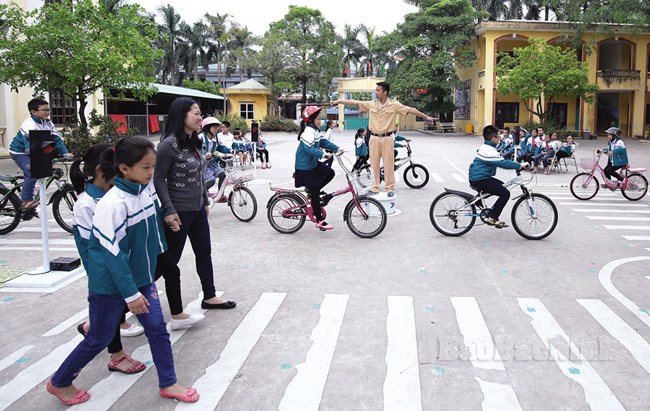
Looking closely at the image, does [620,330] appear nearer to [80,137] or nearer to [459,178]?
[459,178]

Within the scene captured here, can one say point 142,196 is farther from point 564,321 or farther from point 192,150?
point 564,321

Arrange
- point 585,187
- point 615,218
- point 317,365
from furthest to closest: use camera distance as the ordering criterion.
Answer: point 585,187
point 615,218
point 317,365

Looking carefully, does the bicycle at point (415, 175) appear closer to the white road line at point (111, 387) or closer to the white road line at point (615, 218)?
the white road line at point (615, 218)

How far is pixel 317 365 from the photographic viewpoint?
4.01 m

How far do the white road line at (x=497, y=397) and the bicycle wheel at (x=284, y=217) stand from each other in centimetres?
481

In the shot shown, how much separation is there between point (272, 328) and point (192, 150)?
1.61 metres

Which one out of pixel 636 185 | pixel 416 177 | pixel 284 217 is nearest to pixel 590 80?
pixel 636 185

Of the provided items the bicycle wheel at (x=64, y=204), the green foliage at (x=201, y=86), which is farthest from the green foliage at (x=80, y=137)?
the green foliage at (x=201, y=86)

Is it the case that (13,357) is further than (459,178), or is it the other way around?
(459,178)

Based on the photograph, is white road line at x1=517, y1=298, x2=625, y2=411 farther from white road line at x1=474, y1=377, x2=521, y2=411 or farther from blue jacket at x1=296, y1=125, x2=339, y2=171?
blue jacket at x1=296, y1=125, x2=339, y2=171

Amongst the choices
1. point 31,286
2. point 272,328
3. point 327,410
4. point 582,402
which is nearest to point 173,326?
point 272,328

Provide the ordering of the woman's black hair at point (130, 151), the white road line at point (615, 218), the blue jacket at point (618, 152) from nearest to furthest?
1. the woman's black hair at point (130, 151)
2. the white road line at point (615, 218)
3. the blue jacket at point (618, 152)

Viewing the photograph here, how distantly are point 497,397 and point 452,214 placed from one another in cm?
471

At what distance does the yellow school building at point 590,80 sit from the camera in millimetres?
37906
